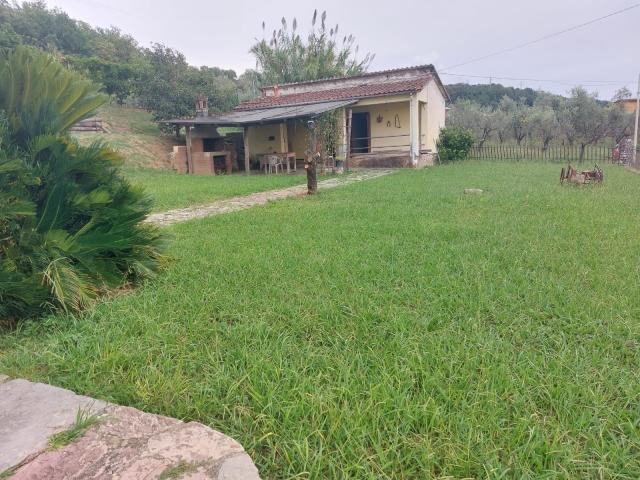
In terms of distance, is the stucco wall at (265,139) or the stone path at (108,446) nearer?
the stone path at (108,446)

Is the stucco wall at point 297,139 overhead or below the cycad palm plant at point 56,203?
overhead

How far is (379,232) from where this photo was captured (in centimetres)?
536

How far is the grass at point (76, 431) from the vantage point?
1.62m

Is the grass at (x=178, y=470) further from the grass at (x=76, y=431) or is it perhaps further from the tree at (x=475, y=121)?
the tree at (x=475, y=121)

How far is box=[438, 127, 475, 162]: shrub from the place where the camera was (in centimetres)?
1884

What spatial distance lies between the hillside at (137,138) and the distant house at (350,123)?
1435 millimetres

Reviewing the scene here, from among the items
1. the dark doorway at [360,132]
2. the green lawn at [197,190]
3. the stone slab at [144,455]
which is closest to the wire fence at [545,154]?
the dark doorway at [360,132]

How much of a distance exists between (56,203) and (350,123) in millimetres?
13746

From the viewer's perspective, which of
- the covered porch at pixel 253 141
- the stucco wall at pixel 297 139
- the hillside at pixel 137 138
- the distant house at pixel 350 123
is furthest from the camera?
the stucco wall at pixel 297 139

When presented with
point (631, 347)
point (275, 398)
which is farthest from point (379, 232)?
point (275, 398)

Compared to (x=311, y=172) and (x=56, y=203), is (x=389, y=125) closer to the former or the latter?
(x=311, y=172)

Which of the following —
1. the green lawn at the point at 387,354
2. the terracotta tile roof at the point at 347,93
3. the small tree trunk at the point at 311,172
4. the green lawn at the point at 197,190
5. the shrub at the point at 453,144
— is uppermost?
the terracotta tile roof at the point at 347,93

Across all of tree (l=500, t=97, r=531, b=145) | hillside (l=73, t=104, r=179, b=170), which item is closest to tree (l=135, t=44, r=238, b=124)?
hillside (l=73, t=104, r=179, b=170)

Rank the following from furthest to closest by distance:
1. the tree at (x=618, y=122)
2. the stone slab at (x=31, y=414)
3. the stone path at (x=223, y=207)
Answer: the tree at (x=618, y=122)
the stone path at (x=223, y=207)
the stone slab at (x=31, y=414)
